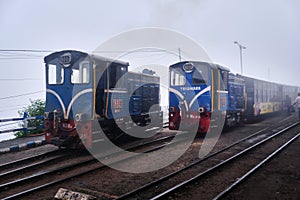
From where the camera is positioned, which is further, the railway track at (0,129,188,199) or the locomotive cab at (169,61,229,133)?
the locomotive cab at (169,61,229,133)

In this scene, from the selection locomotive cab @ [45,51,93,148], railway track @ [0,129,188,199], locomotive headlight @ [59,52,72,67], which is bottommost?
railway track @ [0,129,188,199]

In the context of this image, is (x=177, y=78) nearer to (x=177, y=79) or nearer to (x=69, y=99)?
(x=177, y=79)

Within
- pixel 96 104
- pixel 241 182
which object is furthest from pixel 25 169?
pixel 241 182

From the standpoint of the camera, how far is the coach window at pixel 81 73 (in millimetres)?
8578

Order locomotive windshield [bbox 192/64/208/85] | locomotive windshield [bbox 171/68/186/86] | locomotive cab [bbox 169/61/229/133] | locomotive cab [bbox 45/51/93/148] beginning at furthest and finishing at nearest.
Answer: locomotive windshield [bbox 171/68/186/86]
locomotive windshield [bbox 192/64/208/85]
locomotive cab [bbox 169/61/229/133]
locomotive cab [bbox 45/51/93/148]

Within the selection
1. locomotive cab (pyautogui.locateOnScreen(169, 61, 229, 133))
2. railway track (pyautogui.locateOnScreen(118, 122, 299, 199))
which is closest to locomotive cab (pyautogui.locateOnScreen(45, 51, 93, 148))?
railway track (pyautogui.locateOnScreen(118, 122, 299, 199))

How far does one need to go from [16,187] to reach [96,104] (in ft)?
13.1

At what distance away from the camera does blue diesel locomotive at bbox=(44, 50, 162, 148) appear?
8391 mm

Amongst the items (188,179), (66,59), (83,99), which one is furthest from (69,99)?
(188,179)

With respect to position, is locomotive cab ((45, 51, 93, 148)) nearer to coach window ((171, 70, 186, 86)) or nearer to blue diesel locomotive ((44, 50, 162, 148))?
blue diesel locomotive ((44, 50, 162, 148))

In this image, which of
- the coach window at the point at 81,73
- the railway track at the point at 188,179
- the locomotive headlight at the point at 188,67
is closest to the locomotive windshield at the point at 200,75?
the locomotive headlight at the point at 188,67

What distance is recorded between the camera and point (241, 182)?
5668 mm

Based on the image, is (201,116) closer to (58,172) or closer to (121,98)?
(121,98)

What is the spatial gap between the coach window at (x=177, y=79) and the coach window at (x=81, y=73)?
16.7ft
